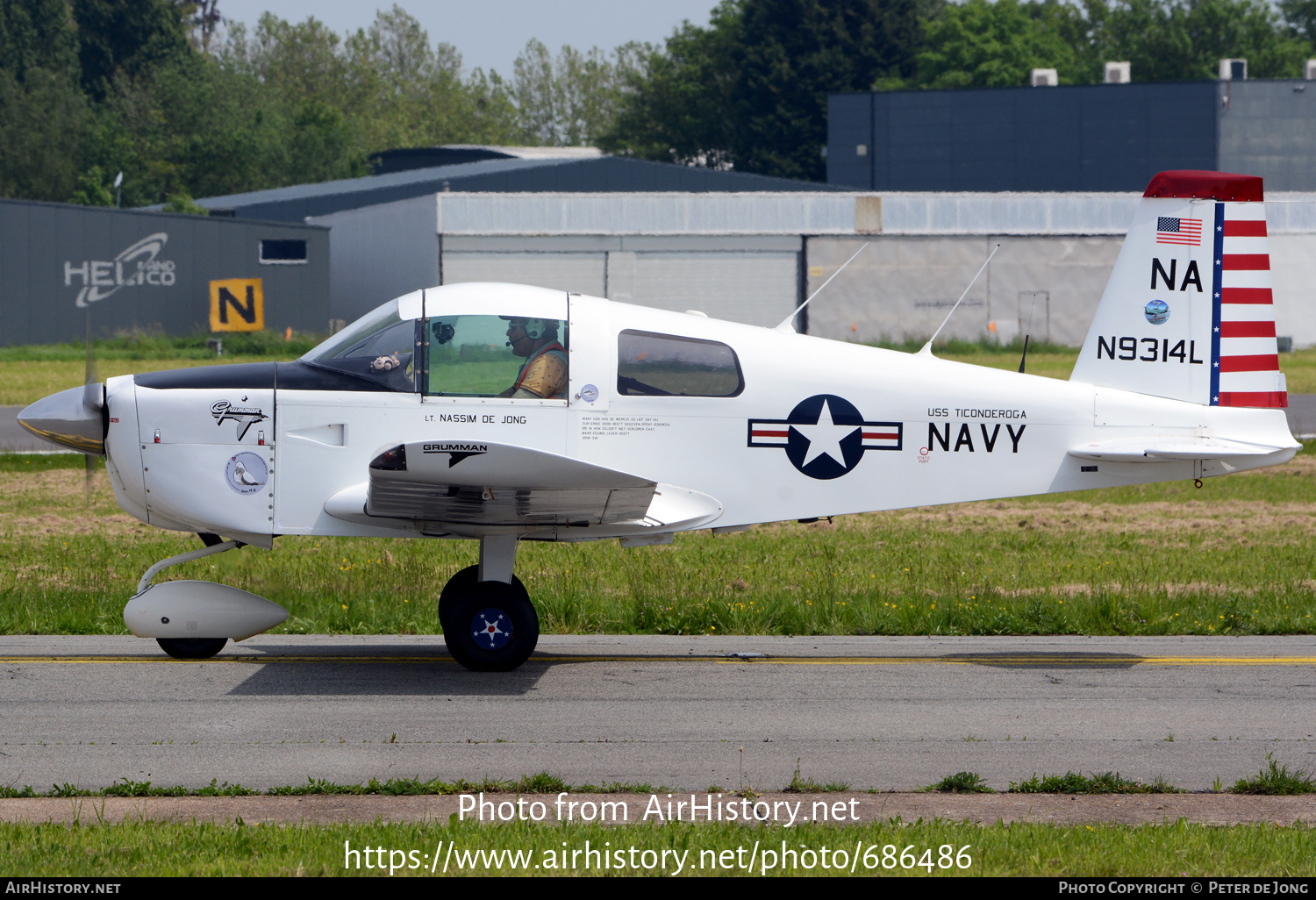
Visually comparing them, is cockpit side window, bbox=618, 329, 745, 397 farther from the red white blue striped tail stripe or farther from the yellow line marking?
the red white blue striped tail stripe

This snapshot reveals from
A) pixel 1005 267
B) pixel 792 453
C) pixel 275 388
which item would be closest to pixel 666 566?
pixel 792 453

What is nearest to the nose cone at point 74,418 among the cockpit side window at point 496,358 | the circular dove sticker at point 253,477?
the circular dove sticker at point 253,477

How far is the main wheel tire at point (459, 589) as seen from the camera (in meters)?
9.08

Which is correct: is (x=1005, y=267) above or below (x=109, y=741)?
above

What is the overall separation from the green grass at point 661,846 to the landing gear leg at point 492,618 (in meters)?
2.98

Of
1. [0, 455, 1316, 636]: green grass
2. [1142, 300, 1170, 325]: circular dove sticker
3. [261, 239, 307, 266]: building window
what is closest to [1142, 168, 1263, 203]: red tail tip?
[1142, 300, 1170, 325]: circular dove sticker

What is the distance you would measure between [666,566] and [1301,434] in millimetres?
14682

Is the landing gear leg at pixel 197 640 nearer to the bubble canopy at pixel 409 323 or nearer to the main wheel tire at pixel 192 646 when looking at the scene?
the main wheel tire at pixel 192 646

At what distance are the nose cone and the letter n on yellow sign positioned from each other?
133 feet

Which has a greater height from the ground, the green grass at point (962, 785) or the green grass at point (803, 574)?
the green grass at point (803, 574)

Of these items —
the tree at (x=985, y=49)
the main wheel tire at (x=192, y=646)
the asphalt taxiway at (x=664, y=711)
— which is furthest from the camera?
the tree at (x=985, y=49)

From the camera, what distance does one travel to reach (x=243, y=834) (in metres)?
5.83

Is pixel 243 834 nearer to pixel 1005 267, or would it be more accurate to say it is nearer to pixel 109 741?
pixel 109 741

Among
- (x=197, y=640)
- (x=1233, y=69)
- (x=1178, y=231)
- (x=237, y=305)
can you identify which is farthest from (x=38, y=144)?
(x=1178, y=231)
